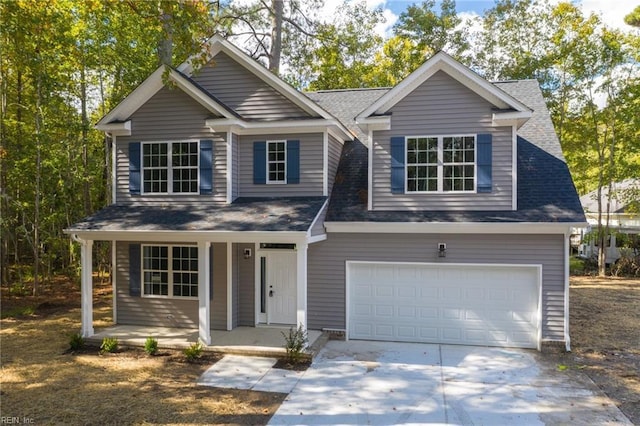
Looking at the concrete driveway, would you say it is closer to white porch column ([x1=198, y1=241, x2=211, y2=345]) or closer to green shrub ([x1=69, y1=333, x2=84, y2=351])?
white porch column ([x1=198, y1=241, x2=211, y2=345])

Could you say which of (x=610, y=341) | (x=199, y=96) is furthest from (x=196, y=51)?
(x=610, y=341)

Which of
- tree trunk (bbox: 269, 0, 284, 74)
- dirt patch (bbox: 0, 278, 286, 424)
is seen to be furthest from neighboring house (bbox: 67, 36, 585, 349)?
tree trunk (bbox: 269, 0, 284, 74)

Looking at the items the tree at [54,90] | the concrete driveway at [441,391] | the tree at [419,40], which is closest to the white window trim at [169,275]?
the concrete driveway at [441,391]

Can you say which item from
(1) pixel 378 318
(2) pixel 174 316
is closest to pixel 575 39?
(1) pixel 378 318

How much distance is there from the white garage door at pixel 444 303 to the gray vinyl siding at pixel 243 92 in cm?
437

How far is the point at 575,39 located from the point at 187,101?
20.2 meters

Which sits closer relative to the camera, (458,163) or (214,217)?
(214,217)

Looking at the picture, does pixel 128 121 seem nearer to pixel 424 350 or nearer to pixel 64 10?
pixel 64 10

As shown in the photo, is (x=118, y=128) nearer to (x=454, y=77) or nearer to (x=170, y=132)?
(x=170, y=132)

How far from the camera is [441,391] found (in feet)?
23.0

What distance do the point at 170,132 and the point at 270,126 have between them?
2672 millimetres

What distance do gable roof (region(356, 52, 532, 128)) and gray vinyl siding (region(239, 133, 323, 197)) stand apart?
4.51 ft

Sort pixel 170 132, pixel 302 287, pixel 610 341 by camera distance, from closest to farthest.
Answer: pixel 302 287 → pixel 610 341 → pixel 170 132

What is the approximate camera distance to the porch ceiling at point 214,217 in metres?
9.02
